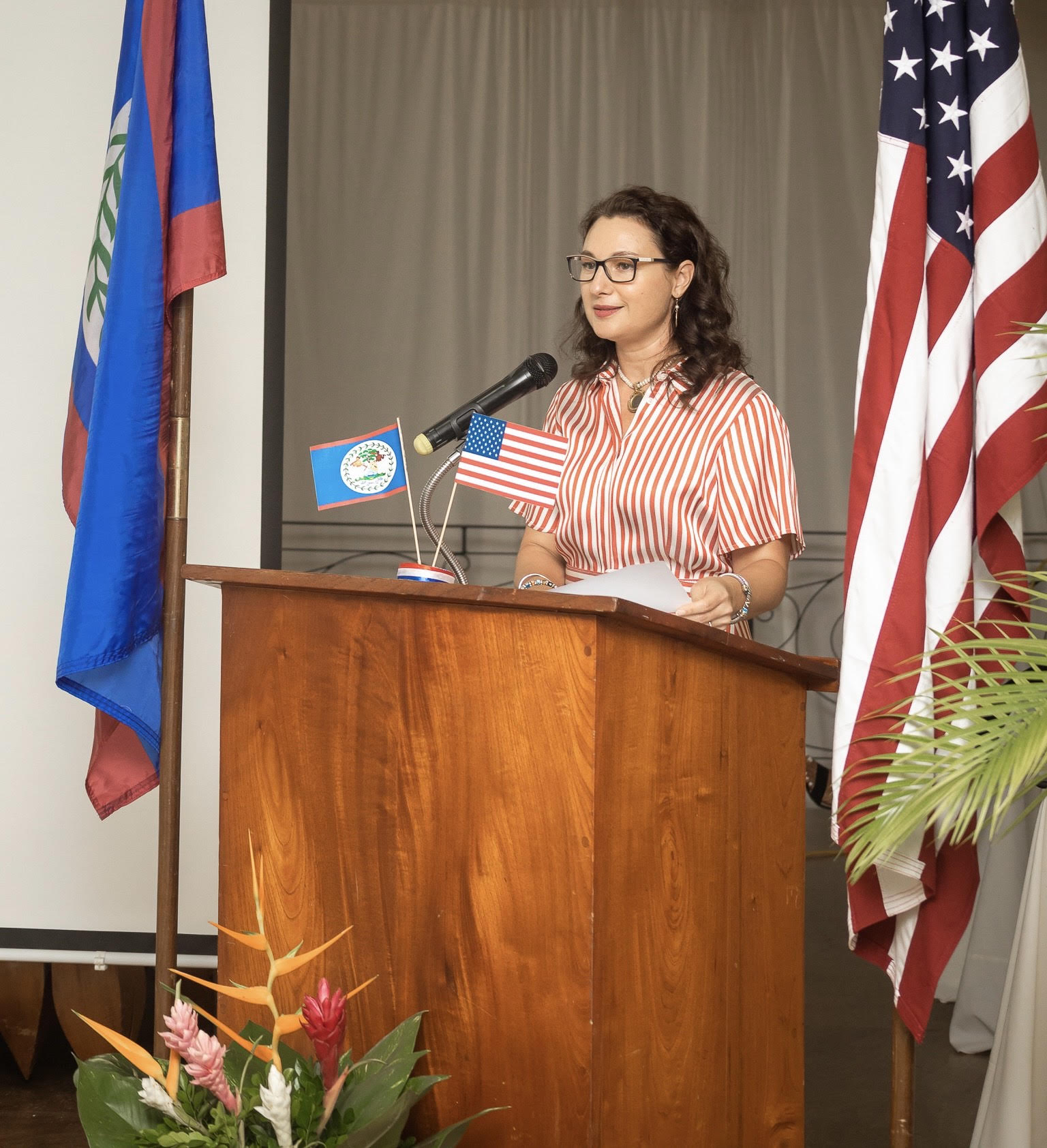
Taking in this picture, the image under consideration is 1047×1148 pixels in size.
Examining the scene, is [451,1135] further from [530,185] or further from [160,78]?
[530,185]

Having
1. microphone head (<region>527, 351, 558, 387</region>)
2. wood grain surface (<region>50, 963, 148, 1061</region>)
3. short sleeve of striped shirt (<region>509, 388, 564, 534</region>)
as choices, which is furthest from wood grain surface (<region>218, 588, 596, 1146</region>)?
wood grain surface (<region>50, 963, 148, 1061</region>)

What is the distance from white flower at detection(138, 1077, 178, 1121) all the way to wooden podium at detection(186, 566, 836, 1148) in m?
0.17

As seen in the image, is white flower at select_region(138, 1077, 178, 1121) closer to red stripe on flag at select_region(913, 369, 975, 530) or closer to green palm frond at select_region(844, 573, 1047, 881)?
green palm frond at select_region(844, 573, 1047, 881)

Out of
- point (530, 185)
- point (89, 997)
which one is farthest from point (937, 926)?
point (530, 185)

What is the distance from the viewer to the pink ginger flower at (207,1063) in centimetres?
118

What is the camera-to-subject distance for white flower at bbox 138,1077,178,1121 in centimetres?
124

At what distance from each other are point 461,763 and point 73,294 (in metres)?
1.65

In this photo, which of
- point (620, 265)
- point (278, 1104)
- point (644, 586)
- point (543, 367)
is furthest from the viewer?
point (620, 265)

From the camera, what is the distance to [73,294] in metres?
2.53

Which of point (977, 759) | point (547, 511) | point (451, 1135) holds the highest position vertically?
point (547, 511)

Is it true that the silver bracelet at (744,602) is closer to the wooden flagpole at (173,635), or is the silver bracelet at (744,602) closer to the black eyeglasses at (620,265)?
the black eyeglasses at (620,265)

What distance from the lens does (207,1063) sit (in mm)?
1182

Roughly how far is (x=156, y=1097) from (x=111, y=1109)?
0.14 m

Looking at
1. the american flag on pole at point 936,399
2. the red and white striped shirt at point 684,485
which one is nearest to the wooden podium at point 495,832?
the american flag on pole at point 936,399
